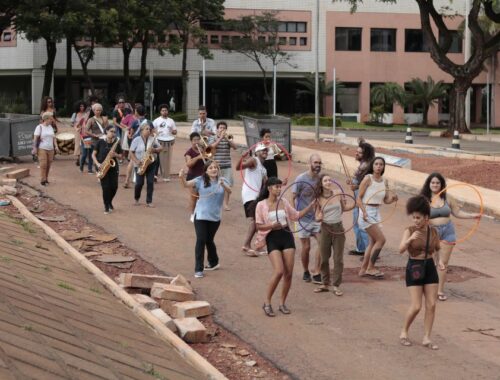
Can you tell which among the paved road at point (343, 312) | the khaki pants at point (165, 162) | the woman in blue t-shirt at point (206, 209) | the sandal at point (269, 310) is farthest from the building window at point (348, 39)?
the sandal at point (269, 310)

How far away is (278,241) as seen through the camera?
10250mm

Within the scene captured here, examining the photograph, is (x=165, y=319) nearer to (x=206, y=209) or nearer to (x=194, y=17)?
(x=206, y=209)

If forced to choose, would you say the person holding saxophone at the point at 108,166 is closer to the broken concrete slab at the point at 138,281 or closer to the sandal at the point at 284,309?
the broken concrete slab at the point at 138,281

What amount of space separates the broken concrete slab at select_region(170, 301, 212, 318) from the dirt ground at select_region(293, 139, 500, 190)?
12.9 m

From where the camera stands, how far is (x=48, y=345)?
7059mm

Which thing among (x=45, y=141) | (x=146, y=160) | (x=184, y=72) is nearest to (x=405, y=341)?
(x=146, y=160)

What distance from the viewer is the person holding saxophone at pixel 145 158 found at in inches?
683

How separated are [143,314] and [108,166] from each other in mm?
7427

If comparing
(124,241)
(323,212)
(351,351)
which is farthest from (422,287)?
(124,241)

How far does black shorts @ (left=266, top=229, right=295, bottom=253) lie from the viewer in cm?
1023

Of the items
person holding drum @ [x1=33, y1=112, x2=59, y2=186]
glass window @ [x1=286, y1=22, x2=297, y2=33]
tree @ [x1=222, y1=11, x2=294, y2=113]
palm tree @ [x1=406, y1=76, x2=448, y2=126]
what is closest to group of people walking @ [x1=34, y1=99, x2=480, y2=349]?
person holding drum @ [x1=33, y1=112, x2=59, y2=186]

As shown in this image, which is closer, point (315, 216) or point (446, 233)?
point (446, 233)

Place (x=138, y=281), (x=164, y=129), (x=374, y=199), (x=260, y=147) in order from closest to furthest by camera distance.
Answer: (x=138, y=281) < (x=374, y=199) < (x=260, y=147) < (x=164, y=129)

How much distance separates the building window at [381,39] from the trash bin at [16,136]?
41689mm
